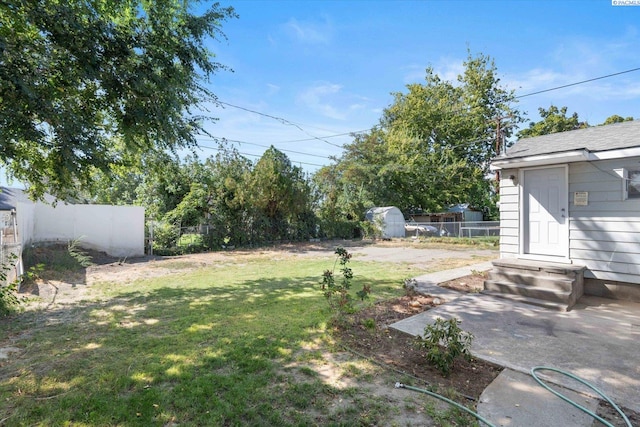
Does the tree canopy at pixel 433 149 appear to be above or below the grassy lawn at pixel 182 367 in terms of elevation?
above

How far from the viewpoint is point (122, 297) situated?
18.4 ft

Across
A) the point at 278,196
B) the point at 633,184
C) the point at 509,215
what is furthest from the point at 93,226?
the point at 633,184

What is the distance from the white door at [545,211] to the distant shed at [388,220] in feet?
42.3

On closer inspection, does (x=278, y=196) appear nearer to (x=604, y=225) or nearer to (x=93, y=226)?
(x=93, y=226)

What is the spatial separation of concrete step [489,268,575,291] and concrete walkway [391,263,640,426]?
366 mm

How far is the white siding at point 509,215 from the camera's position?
5887 millimetres

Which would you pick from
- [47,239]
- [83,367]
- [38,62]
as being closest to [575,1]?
[38,62]

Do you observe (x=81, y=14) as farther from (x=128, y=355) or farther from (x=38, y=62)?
(x=128, y=355)

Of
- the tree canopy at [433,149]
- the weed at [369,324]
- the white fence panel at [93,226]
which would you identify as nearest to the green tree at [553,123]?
the tree canopy at [433,149]

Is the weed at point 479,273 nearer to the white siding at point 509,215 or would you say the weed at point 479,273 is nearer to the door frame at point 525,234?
the white siding at point 509,215

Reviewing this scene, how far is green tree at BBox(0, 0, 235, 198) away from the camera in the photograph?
380cm

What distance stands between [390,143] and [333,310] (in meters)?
22.6

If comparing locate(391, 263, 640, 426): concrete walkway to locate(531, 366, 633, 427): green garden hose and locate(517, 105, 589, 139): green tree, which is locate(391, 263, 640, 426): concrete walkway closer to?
locate(531, 366, 633, 427): green garden hose

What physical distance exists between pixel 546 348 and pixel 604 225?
3081mm
